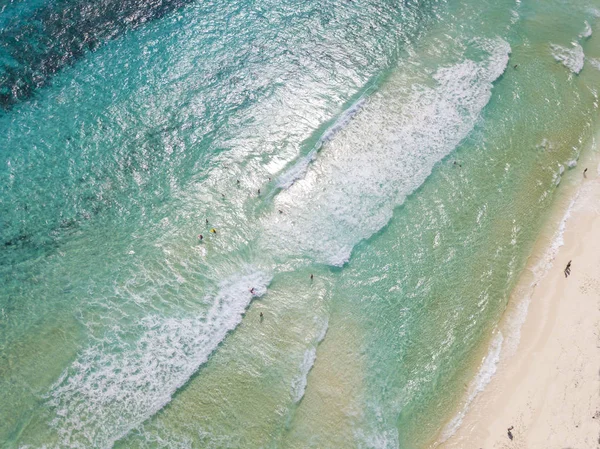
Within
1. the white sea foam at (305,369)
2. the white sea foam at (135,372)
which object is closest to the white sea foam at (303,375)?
Result: the white sea foam at (305,369)

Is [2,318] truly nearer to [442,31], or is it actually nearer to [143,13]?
[143,13]

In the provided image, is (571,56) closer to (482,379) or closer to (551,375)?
(551,375)

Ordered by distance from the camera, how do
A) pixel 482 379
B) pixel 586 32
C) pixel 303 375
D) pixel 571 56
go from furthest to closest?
pixel 586 32, pixel 571 56, pixel 482 379, pixel 303 375

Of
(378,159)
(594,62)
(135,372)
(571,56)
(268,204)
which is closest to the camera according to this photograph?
(135,372)

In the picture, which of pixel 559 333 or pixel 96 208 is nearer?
pixel 559 333

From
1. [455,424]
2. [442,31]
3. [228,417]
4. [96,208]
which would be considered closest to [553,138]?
[442,31]

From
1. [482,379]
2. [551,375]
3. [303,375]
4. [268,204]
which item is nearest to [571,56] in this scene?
[551,375]

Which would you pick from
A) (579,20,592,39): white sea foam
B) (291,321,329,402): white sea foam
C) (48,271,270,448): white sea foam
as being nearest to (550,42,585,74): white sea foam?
(579,20,592,39): white sea foam

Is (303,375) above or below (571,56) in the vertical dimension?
below
